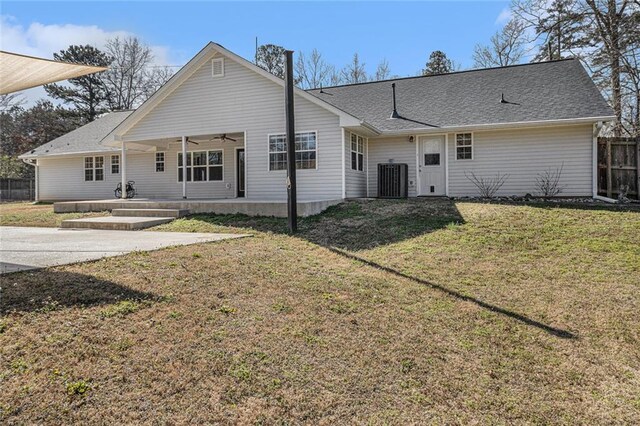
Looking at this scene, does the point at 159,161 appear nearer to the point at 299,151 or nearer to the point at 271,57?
the point at 299,151

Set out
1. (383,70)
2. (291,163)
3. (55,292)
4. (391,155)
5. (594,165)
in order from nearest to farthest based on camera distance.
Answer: (55,292) → (291,163) → (594,165) → (391,155) → (383,70)

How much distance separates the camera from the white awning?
5.74 metres

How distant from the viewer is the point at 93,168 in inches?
733

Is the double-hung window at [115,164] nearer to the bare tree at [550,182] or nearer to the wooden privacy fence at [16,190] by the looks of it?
the wooden privacy fence at [16,190]

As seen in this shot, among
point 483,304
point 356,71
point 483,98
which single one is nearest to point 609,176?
point 483,98

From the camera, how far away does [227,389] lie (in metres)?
2.81

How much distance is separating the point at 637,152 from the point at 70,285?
1443cm

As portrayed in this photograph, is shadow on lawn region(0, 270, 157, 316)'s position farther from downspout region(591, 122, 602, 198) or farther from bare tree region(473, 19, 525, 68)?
bare tree region(473, 19, 525, 68)

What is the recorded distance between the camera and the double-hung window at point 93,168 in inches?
725

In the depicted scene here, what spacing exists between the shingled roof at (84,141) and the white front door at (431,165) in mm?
12720

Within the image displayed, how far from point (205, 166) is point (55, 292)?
12020 millimetres

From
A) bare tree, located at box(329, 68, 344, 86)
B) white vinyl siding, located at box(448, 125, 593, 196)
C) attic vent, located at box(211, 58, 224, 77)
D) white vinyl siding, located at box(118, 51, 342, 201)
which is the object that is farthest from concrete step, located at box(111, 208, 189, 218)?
bare tree, located at box(329, 68, 344, 86)

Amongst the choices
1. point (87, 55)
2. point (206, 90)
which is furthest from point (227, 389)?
point (87, 55)

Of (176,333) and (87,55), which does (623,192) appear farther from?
(87,55)
